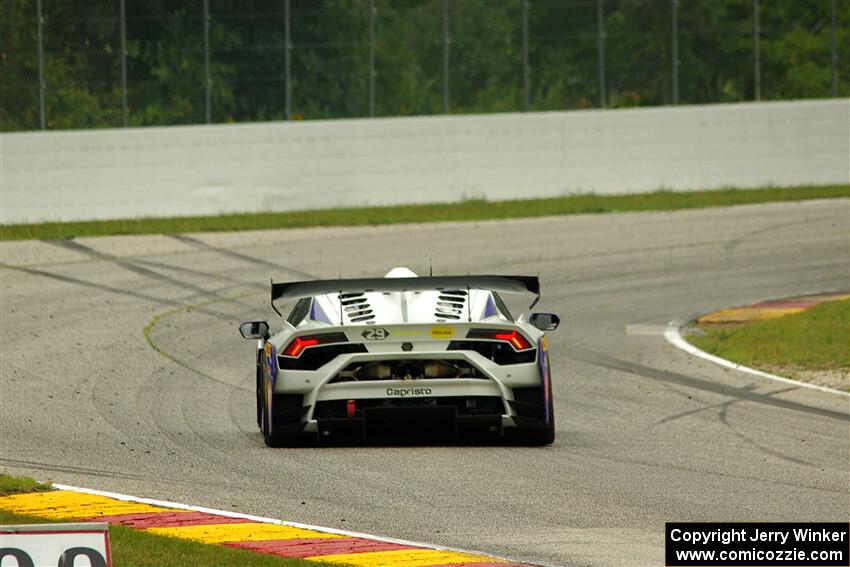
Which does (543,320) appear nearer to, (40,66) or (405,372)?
(405,372)

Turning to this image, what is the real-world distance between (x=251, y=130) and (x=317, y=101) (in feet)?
5.19

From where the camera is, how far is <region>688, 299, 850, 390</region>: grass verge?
1714cm

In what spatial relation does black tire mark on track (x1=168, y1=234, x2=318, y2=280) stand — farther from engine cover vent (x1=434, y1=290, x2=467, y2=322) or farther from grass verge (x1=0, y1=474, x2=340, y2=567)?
grass verge (x1=0, y1=474, x2=340, y2=567)

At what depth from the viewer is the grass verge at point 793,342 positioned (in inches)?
675

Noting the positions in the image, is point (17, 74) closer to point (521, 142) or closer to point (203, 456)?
point (521, 142)

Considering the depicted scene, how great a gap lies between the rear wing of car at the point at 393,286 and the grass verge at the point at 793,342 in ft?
16.6

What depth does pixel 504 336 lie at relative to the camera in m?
11.7

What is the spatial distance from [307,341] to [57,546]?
5.77 metres

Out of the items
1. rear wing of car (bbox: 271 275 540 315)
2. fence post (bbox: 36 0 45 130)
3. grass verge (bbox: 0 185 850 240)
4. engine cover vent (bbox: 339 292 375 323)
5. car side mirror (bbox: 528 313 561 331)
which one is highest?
fence post (bbox: 36 0 45 130)

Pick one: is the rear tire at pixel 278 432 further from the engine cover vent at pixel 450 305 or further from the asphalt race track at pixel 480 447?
the engine cover vent at pixel 450 305

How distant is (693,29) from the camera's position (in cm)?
3188

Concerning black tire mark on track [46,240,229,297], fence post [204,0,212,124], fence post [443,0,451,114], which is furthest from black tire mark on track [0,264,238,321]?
fence post [443,0,451,114]

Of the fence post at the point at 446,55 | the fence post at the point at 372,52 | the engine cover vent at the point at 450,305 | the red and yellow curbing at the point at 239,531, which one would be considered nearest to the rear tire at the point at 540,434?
the engine cover vent at the point at 450,305

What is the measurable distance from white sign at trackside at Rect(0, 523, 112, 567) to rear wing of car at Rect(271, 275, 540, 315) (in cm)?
623
